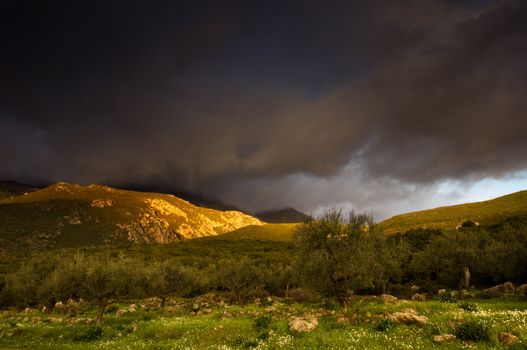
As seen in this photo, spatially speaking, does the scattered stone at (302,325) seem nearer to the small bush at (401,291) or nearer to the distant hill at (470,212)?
the small bush at (401,291)

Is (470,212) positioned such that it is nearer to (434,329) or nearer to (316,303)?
(316,303)

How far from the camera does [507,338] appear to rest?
12.8 m

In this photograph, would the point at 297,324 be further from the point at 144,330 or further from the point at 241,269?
the point at 241,269

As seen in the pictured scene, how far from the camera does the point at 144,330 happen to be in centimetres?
2617

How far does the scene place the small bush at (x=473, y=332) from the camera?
13.3 meters

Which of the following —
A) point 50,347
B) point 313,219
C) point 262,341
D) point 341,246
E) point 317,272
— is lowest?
point 50,347

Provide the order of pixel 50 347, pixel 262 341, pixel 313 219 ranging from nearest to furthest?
pixel 262 341 → pixel 50 347 → pixel 313 219

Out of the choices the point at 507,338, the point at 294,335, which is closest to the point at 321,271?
the point at 294,335

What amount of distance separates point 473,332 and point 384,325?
13.6ft

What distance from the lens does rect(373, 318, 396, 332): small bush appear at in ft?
54.6

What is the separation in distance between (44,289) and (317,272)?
4934 centimetres

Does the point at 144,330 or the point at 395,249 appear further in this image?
the point at 395,249

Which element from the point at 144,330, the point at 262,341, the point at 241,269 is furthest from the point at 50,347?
the point at 241,269

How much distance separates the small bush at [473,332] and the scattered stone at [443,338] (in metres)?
0.31
